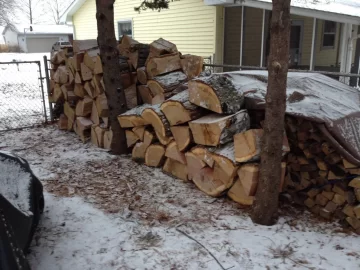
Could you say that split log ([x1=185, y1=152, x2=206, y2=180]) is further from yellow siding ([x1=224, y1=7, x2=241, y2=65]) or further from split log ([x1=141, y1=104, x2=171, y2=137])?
yellow siding ([x1=224, y1=7, x2=241, y2=65])

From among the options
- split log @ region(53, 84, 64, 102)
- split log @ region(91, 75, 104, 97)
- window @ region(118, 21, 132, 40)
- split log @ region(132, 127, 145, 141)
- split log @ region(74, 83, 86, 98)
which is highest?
window @ region(118, 21, 132, 40)

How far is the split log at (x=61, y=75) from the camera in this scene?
6340 millimetres

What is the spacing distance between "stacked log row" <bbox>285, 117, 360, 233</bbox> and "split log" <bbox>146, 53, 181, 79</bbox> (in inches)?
86.4

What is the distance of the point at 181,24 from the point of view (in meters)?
12.0

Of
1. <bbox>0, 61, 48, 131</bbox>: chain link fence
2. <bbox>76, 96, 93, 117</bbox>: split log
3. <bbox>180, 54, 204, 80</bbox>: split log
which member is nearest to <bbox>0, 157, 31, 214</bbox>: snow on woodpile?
<bbox>180, 54, 204, 80</bbox>: split log

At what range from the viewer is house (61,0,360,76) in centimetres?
948

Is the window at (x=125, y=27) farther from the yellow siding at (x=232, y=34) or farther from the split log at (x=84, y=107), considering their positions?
the split log at (x=84, y=107)

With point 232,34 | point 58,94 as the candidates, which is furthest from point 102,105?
point 232,34

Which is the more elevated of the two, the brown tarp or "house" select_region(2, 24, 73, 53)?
"house" select_region(2, 24, 73, 53)

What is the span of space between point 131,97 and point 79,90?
4.08 feet

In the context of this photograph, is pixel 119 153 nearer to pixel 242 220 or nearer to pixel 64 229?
pixel 64 229

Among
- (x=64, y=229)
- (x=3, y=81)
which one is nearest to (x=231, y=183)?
(x=64, y=229)

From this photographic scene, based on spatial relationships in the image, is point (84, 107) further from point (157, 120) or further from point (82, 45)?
Result: point (157, 120)

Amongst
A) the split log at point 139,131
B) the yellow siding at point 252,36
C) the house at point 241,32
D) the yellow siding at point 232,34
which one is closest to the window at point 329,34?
the house at point 241,32
